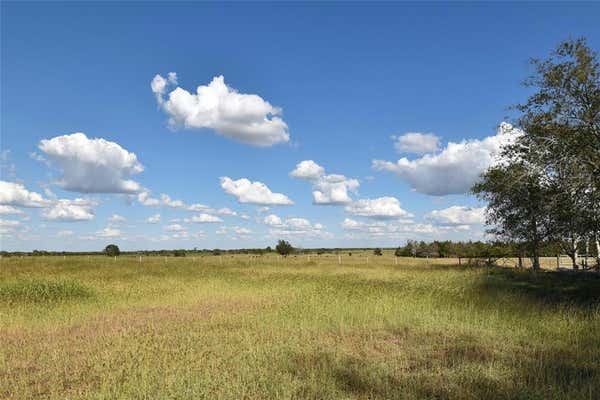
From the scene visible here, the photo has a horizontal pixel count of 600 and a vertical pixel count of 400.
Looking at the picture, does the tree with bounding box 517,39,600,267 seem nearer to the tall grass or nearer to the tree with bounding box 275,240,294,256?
the tall grass

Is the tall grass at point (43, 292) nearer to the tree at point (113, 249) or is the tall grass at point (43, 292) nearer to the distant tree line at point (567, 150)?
the distant tree line at point (567, 150)

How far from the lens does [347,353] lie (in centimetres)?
873

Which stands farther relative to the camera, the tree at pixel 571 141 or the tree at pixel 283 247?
the tree at pixel 283 247

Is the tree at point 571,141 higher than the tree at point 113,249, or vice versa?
the tree at point 571,141

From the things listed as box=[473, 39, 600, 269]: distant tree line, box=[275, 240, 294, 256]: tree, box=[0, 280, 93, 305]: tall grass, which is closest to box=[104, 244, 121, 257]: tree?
box=[275, 240, 294, 256]: tree

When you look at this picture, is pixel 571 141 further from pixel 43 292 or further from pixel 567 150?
pixel 43 292

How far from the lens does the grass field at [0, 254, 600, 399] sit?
6.70 meters

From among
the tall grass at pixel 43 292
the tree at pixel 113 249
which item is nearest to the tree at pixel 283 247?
the tree at pixel 113 249

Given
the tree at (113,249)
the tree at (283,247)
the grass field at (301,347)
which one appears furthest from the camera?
the tree at (113,249)

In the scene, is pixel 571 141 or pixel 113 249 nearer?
pixel 571 141

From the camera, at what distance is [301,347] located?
9258 millimetres

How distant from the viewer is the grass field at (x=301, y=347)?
6699mm

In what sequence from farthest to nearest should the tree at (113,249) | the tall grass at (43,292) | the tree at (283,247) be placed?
1. the tree at (113,249)
2. the tree at (283,247)
3. the tall grass at (43,292)

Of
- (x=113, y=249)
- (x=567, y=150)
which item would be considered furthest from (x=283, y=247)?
(x=567, y=150)
